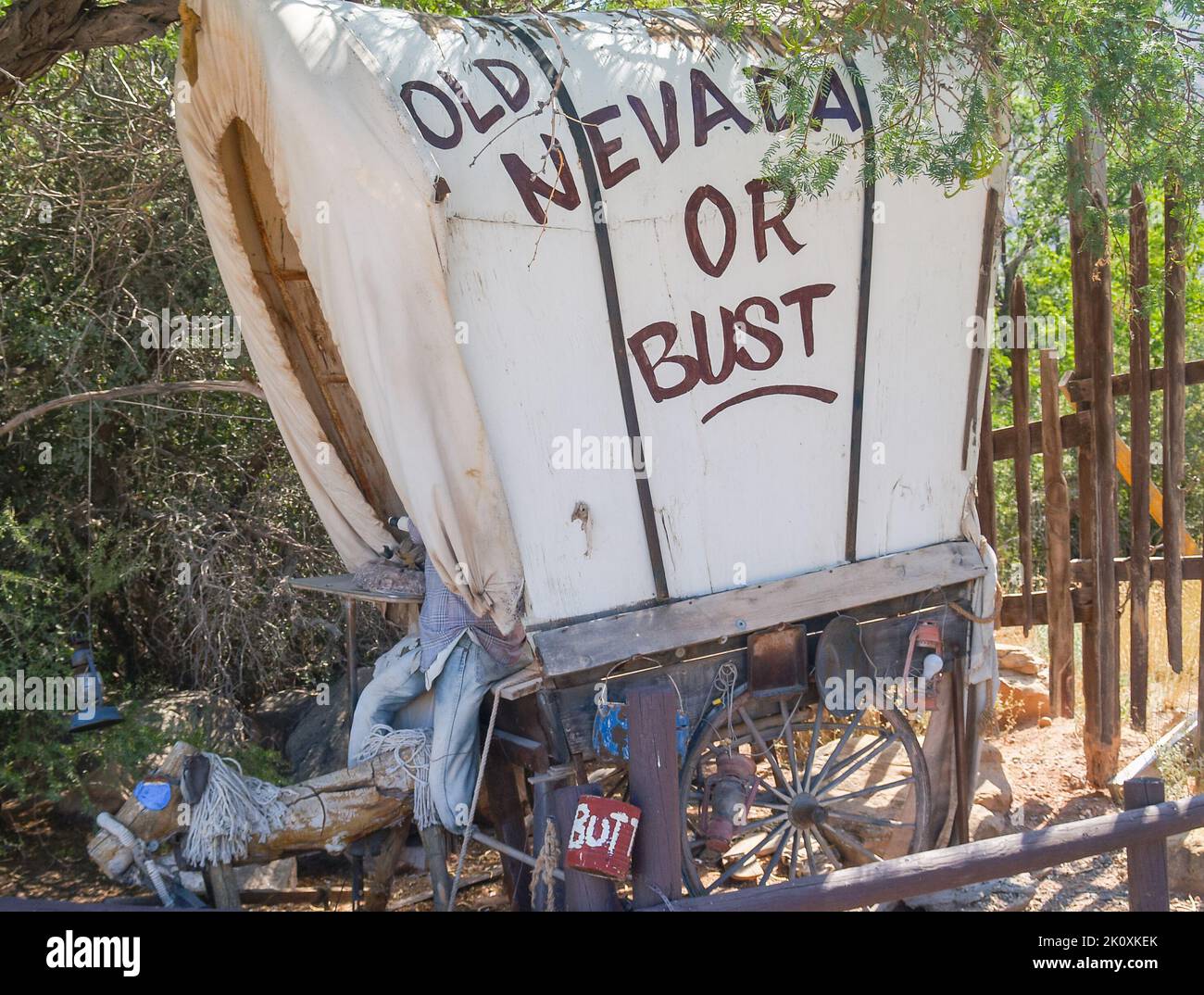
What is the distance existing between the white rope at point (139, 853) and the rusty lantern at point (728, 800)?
1.92 meters

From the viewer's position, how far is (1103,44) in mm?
3600

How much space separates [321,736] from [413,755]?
2578 mm

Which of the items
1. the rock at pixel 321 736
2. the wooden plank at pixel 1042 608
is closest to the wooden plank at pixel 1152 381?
the wooden plank at pixel 1042 608

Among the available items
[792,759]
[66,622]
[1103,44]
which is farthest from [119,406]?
[1103,44]

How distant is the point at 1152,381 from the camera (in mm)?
5531

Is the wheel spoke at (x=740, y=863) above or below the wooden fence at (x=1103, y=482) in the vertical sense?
below

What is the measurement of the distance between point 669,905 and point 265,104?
9.20 feet

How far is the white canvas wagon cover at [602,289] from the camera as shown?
3523 mm

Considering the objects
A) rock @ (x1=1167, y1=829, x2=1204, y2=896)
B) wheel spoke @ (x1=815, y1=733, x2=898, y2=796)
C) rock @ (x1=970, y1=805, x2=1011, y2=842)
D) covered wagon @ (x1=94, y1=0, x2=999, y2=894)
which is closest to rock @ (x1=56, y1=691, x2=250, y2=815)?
covered wagon @ (x1=94, y1=0, x2=999, y2=894)

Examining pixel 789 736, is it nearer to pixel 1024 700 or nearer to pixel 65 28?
pixel 1024 700

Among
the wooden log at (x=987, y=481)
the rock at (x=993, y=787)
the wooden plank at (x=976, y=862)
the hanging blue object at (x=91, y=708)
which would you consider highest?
the wooden log at (x=987, y=481)

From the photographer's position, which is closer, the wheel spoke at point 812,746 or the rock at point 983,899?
the wheel spoke at point 812,746

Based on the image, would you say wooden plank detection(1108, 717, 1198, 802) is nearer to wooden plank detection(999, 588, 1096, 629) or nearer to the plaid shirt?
wooden plank detection(999, 588, 1096, 629)

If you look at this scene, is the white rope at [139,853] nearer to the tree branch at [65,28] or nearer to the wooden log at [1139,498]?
the tree branch at [65,28]
